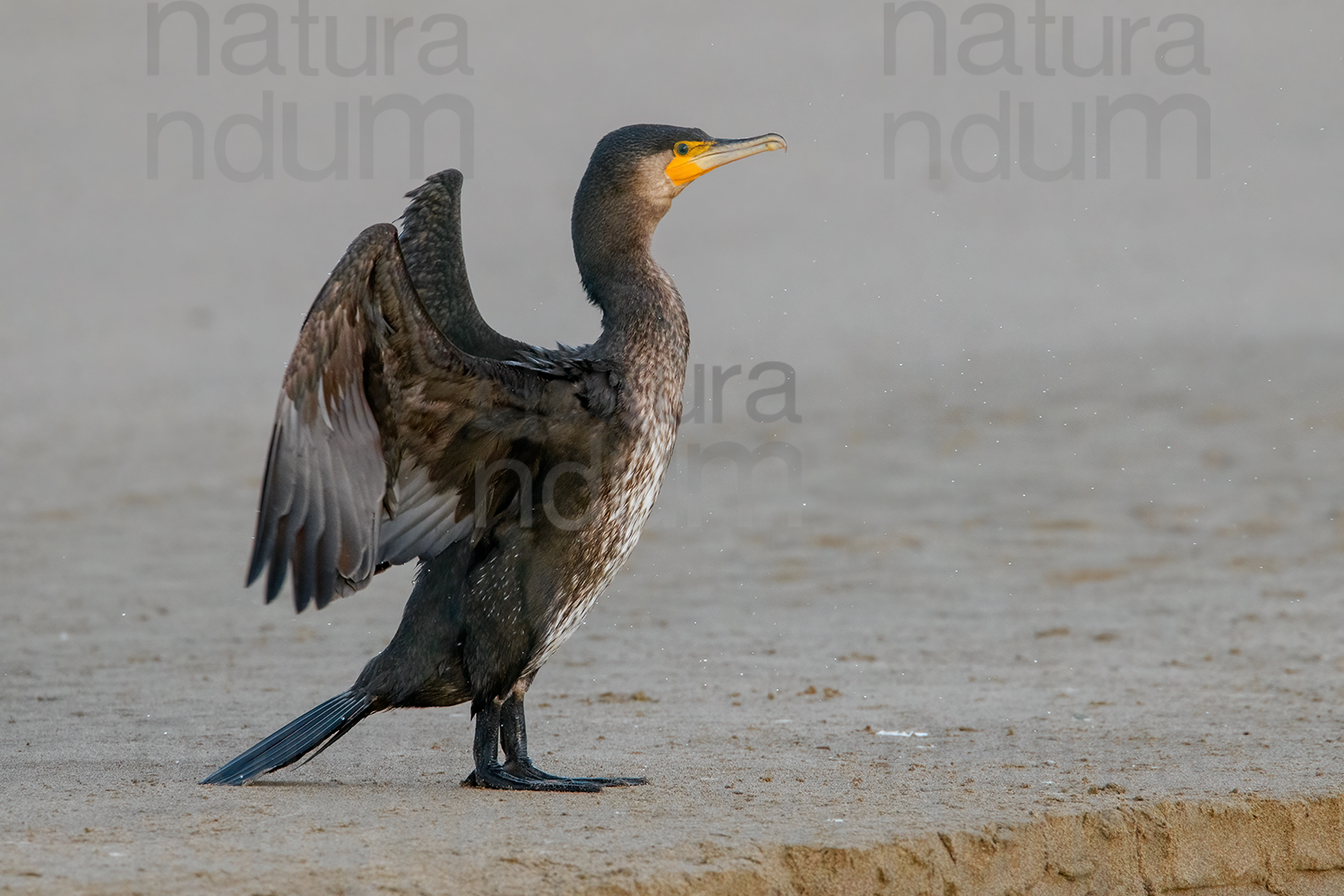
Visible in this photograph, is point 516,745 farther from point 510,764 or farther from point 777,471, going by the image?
point 777,471

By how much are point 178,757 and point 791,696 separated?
2518mm

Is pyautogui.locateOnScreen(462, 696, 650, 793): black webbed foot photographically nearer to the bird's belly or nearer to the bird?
the bird

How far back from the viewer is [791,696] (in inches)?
278

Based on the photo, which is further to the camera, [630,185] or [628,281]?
[630,185]

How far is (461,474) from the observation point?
Answer: 197 inches

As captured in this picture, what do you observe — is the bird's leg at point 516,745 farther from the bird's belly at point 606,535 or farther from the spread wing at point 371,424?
the spread wing at point 371,424

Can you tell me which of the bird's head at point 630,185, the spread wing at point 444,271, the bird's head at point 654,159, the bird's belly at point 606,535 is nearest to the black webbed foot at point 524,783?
the bird's belly at point 606,535

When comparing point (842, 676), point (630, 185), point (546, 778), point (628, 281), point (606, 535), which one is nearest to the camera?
point (606, 535)

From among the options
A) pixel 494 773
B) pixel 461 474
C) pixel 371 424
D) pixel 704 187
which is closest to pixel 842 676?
pixel 494 773

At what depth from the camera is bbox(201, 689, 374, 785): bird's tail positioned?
494cm

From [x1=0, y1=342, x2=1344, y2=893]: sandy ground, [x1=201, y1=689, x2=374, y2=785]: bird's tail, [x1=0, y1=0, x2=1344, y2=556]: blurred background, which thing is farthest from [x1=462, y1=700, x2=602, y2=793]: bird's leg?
[x1=0, y1=0, x2=1344, y2=556]: blurred background

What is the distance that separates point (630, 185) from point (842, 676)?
2914 mm

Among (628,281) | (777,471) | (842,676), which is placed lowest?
(842,676)

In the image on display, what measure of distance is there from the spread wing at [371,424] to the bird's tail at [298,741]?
1.23 feet
